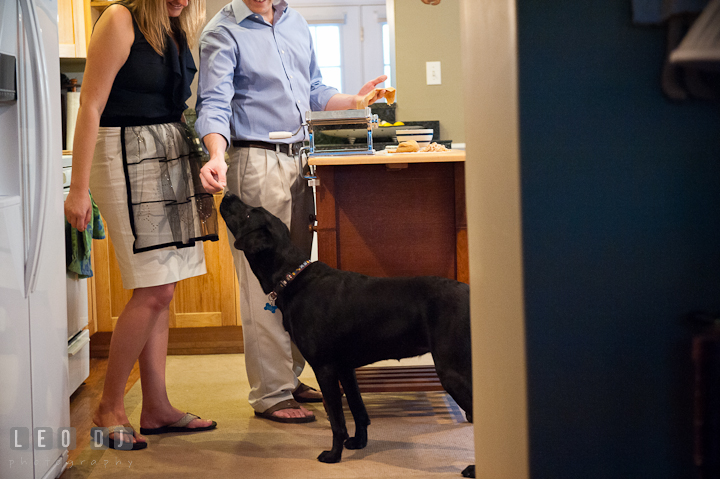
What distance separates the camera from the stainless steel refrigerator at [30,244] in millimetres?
1361

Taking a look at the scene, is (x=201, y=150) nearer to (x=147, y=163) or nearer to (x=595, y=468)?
(x=147, y=163)

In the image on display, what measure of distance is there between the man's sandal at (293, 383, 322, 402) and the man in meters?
0.16

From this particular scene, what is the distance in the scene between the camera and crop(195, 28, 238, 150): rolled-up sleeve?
1880mm

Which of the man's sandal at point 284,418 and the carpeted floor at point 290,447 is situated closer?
the carpeted floor at point 290,447

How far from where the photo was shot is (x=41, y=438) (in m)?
1.48

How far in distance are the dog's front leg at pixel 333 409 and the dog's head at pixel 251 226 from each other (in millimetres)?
387

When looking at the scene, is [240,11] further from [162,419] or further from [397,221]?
[162,419]

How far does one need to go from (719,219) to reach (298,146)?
164cm

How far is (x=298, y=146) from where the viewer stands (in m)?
2.13

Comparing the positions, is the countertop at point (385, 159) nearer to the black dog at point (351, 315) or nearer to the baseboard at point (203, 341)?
the black dog at point (351, 315)

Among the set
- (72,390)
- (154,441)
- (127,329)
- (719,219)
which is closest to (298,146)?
(127,329)

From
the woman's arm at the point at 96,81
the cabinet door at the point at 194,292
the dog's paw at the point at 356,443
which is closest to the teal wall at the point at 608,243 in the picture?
the dog's paw at the point at 356,443

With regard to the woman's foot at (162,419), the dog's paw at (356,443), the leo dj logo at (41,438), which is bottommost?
the dog's paw at (356,443)

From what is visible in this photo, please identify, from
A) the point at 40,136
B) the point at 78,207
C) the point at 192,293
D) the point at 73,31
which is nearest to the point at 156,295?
the point at 78,207
